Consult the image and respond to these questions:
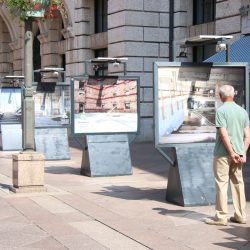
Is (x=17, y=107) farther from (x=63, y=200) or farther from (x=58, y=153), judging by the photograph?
(x=63, y=200)

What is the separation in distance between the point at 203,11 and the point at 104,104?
939 centimetres

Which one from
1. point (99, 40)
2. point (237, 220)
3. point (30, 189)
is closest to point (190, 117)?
point (237, 220)

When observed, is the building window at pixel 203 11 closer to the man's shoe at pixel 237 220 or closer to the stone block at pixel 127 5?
the stone block at pixel 127 5

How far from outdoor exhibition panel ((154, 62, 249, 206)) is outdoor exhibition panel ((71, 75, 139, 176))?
3747 millimetres

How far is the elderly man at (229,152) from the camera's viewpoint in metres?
7.61

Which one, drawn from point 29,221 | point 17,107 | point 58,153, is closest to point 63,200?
point 29,221

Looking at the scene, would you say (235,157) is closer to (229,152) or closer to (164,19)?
(229,152)

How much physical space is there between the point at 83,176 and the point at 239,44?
590 cm

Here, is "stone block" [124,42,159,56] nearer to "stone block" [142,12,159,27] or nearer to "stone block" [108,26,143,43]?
"stone block" [108,26,143,43]

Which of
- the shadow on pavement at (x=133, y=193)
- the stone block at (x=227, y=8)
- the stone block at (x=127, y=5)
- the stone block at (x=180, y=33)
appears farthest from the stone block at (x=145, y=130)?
the shadow on pavement at (x=133, y=193)

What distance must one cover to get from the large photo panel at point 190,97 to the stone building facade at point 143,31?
7.65 m

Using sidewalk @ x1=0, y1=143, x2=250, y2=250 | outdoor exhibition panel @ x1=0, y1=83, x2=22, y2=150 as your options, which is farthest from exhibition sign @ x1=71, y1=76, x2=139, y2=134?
outdoor exhibition panel @ x1=0, y1=83, x2=22, y2=150

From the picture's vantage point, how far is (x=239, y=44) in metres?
15.9

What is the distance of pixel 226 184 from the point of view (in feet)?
25.5
